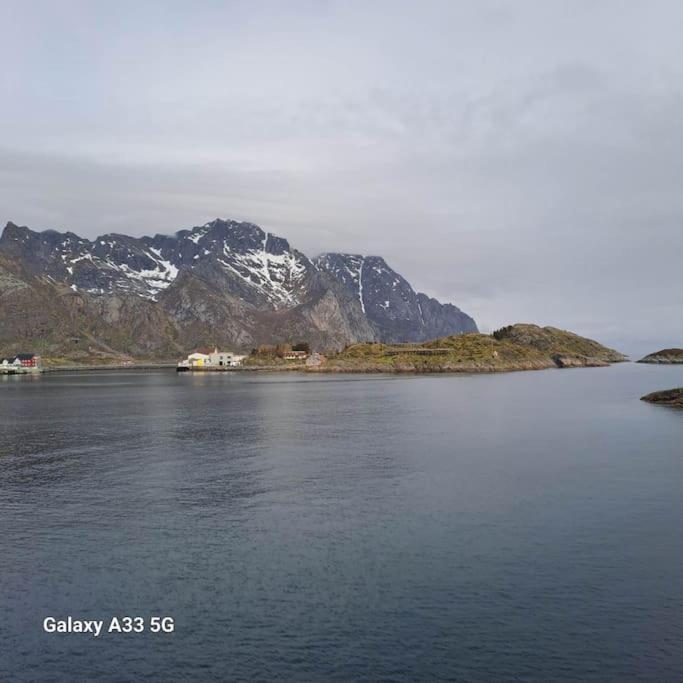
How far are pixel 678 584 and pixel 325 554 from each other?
18190 millimetres

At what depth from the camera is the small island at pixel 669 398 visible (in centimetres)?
12506

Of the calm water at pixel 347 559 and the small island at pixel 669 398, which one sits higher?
the small island at pixel 669 398

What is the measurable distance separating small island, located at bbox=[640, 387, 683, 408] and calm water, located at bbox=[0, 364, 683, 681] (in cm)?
5434

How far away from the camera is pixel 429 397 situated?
152 m

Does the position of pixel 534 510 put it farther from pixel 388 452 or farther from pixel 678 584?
pixel 388 452

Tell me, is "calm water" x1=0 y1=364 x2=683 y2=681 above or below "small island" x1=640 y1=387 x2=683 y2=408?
below

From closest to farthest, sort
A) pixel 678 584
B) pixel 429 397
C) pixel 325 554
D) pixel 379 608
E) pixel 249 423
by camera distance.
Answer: pixel 379 608 → pixel 678 584 → pixel 325 554 → pixel 249 423 → pixel 429 397

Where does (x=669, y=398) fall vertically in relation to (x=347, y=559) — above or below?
above

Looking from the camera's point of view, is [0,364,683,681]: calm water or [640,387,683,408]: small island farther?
[640,387,683,408]: small island

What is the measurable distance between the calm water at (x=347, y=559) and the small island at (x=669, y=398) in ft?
178

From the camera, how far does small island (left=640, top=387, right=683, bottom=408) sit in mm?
125062

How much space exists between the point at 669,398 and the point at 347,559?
386ft

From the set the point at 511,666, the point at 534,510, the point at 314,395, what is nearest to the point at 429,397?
the point at 314,395

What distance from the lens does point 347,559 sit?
1372 inches
